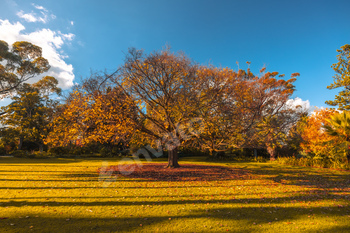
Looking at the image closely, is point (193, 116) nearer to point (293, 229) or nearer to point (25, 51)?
point (293, 229)

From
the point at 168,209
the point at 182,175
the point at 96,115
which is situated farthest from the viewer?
the point at 182,175

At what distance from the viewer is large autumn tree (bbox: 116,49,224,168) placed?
1250cm

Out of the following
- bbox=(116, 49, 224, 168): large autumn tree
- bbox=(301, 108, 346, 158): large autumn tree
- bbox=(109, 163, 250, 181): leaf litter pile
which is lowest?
bbox=(109, 163, 250, 181): leaf litter pile

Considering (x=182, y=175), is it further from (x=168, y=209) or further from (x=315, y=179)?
(x=315, y=179)

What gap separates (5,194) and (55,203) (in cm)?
306

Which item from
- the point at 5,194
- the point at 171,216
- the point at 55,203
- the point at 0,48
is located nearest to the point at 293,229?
the point at 171,216

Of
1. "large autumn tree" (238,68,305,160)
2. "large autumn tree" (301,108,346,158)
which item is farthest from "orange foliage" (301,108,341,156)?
"large autumn tree" (238,68,305,160)

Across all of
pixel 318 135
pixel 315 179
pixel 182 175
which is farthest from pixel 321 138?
pixel 182 175

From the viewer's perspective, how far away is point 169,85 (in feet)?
42.7

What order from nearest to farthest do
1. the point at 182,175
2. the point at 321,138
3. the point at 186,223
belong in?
the point at 186,223
the point at 182,175
the point at 321,138

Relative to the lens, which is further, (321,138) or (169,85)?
(321,138)

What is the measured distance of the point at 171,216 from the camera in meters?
5.44

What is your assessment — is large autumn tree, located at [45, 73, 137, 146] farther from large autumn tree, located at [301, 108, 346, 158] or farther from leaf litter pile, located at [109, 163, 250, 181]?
large autumn tree, located at [301, 108, 346, 158]

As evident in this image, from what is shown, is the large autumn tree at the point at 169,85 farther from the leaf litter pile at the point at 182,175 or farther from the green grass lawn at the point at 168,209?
the green grass lawn at the point at 168,209
